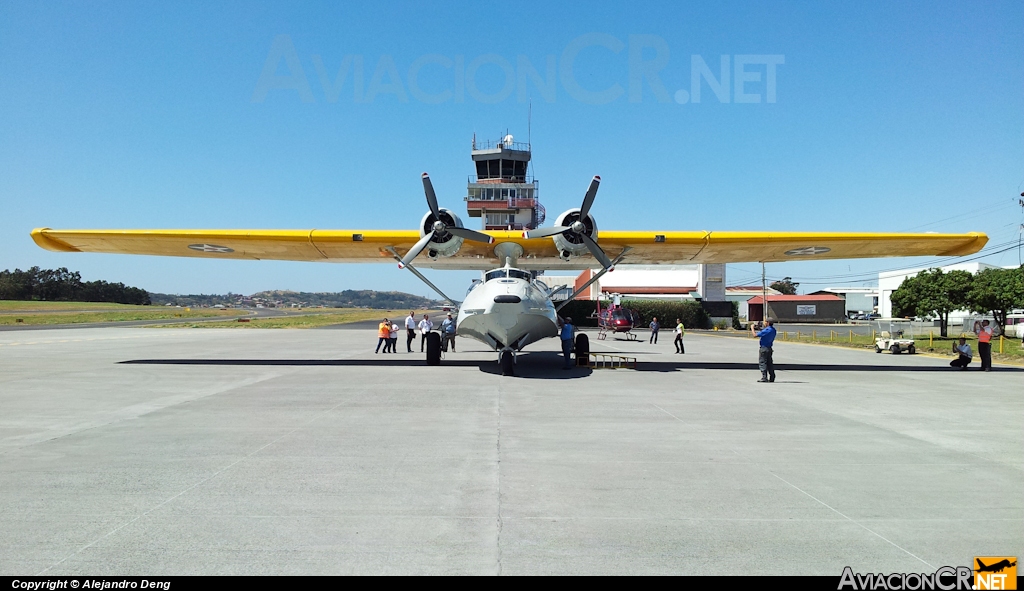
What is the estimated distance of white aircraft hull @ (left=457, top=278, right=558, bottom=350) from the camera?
45.7ft

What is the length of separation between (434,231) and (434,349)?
11.0 ft

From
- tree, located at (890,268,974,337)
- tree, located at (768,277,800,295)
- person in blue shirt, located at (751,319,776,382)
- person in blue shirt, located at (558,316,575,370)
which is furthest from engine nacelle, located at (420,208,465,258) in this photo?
tree, located at (768,277,800,295)

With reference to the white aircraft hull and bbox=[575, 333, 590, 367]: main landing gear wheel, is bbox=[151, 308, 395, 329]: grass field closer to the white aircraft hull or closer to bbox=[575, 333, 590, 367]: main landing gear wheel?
bbox=[575, 333, 590, 367]: main landing gear wheel

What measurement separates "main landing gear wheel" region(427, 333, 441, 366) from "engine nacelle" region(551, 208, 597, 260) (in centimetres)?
432

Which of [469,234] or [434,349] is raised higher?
[469,234]

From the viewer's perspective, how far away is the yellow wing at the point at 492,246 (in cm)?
1716

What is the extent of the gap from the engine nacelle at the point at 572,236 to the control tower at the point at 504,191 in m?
43.3

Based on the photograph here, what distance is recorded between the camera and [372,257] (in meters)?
19.9

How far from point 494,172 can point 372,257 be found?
43631mm

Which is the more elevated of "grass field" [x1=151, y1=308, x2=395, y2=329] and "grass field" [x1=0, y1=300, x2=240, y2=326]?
"grass field" [x1=0, y1=300, x2=240, y2=326]

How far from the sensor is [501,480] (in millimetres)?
5594

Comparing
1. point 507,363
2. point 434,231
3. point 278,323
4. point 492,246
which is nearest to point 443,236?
point 434,231

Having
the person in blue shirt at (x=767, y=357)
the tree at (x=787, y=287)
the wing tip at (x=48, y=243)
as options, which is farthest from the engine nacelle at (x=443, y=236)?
the tree at (x=787, y=287)

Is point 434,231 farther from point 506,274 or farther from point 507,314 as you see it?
point 507,314
